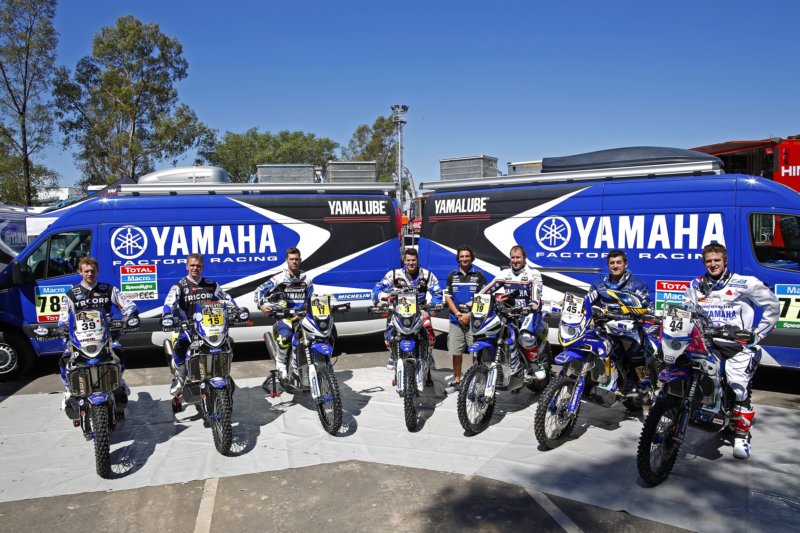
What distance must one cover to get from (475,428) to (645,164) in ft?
16.2

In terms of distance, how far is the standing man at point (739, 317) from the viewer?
482 cm

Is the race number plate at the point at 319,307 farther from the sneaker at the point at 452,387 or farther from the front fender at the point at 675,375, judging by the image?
the front fender at the point at 675,375

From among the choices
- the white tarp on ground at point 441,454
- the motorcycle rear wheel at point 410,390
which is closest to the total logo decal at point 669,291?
the white tarp on ground at point 441,454

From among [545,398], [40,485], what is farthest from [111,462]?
[545,398]

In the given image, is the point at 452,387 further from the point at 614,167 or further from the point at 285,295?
the point at 614,167

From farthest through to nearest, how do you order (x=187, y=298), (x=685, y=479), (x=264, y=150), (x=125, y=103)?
1. (x=264, y=150)
2. (x=125, y=103)
3. (x=187, y=298)
4. (x=685, y=479)

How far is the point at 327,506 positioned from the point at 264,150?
3984 centimetres

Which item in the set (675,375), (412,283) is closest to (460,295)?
(412,283)

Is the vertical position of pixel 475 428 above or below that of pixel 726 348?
below

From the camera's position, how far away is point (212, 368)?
538 cm

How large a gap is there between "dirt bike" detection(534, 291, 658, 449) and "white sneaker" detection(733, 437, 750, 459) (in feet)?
3.20

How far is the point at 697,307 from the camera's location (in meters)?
5.09

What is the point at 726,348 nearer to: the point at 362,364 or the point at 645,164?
the point at 645,164

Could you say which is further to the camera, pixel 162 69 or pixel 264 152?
pixel 264 152
